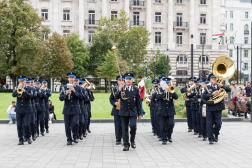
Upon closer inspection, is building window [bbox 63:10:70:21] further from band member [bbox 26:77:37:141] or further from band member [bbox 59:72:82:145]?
band member [bbox 59:72:82:145]

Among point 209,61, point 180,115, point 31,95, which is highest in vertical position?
point 209,61

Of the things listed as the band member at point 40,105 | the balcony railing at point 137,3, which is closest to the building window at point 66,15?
the balcony railing at point 137,3

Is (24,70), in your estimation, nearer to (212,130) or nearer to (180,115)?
(180,115)

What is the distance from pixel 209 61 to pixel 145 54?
13.3 m

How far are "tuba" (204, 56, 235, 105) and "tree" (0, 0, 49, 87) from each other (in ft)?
127

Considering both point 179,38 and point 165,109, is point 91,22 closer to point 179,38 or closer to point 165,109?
point 179,38

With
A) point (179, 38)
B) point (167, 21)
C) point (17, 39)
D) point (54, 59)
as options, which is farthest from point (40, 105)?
point (179, 38)

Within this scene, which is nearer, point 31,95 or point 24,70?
point 31,95

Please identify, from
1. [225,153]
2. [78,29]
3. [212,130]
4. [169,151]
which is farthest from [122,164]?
[78,29]

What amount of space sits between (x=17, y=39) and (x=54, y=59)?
592cm

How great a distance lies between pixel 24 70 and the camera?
4919 centimetres

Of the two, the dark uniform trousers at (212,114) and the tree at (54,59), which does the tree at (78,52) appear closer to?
the tree at (54,59)

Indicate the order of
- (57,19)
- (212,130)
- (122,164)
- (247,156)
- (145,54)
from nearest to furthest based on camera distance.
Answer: (122,164), (247,156), (212,130), (145,54), (57,19)

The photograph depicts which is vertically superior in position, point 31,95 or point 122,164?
point 31,95
